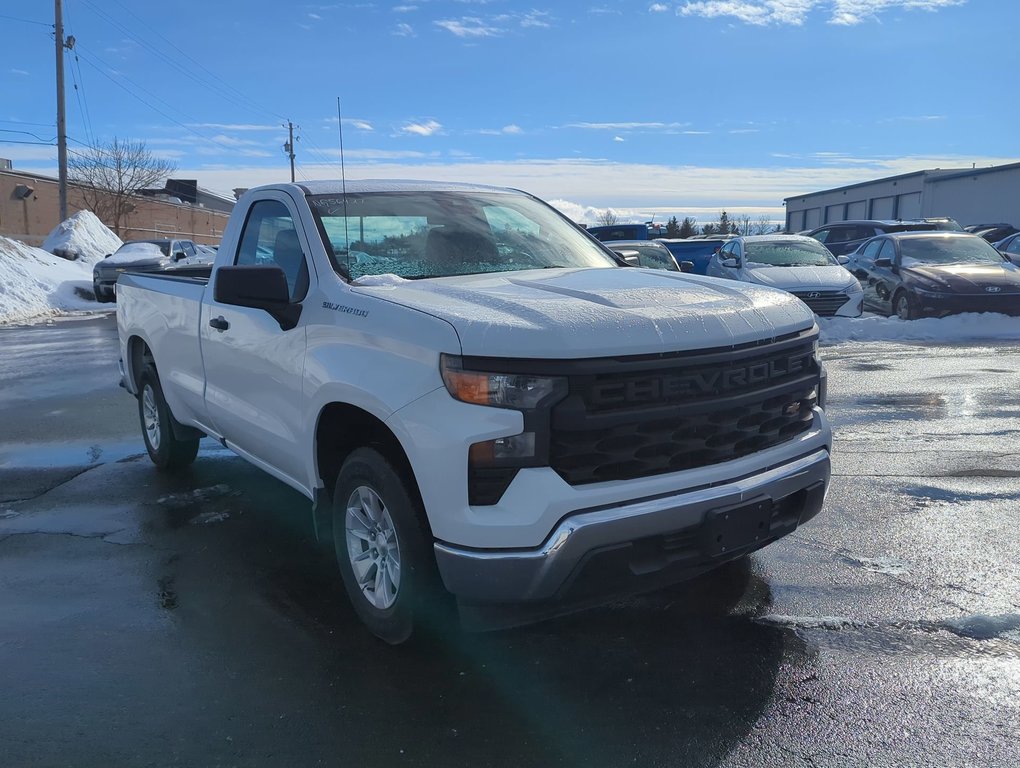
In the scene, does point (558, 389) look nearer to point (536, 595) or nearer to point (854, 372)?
point (536, 595)

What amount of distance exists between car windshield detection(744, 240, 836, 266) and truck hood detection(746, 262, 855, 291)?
440mm

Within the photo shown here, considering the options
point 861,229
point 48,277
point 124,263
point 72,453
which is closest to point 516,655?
point 72,453

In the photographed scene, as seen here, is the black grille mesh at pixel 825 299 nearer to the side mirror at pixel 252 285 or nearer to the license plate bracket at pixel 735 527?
the license plate bracket at pixel 735 527

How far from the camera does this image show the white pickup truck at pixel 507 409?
2973 mm

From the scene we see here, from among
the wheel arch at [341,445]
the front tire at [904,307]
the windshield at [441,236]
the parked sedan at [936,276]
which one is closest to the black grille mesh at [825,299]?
the front tire at [904,307]

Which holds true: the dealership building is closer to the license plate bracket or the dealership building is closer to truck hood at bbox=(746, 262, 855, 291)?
truck hood at bbox=(746, 262, 855, 291)

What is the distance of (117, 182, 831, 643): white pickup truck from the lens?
2973 mm

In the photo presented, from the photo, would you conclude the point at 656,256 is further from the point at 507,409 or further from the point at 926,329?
the point at 507,409

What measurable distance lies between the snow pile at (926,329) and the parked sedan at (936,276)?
295 mm

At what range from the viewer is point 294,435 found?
4.03 metres

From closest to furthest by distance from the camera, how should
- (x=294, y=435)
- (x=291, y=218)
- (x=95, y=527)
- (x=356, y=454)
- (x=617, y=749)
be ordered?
(x=617, y=749)
(x=356, y=454)
(x=294, y=435)
(x=291, y=218)
(x=95, y=527)

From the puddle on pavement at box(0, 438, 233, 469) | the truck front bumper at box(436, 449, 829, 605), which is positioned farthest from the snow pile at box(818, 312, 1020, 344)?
the truck front bumper at box(436, 449, 829, 605)

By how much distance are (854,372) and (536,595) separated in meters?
8.45

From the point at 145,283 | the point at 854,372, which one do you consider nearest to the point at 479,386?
the point at 145,283
